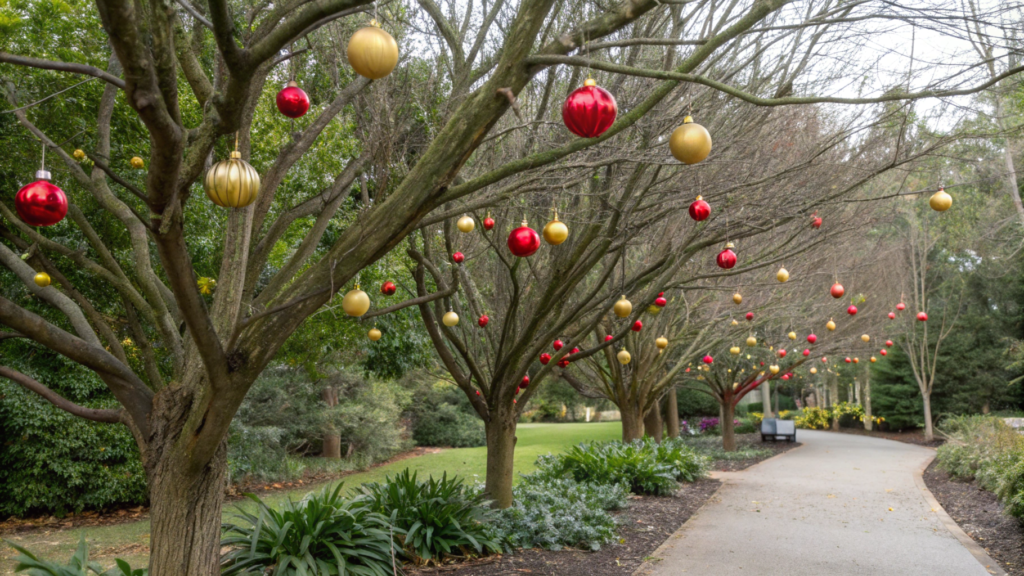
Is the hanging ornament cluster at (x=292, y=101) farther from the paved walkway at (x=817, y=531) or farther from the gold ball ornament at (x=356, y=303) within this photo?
the paved walkway at (x=817, y=531)

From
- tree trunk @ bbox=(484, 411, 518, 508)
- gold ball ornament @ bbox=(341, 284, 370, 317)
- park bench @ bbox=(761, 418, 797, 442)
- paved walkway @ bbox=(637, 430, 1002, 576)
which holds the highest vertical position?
gold ball ornament @ bbox=(341, 284, 370, 317)

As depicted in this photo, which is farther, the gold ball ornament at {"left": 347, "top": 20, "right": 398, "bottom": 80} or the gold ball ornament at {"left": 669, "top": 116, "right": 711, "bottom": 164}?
the gold ball ornament at {"left": 669, "top": 116, "right": 711, "bottom": 164}

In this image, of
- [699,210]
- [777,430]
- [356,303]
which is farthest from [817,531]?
[777,430]

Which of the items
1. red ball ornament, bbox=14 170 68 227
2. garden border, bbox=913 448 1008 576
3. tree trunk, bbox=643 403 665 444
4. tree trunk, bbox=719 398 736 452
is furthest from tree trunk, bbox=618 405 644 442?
red ball ornament, bbox=14 170 68 227

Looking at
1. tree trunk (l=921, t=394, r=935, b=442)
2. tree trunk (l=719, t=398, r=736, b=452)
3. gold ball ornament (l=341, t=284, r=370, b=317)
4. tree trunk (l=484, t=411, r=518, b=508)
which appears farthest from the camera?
tree trunk (l=921, t=394, r=935, b=442)

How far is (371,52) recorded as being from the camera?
2697mm

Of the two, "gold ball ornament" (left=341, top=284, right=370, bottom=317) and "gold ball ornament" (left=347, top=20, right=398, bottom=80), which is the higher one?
"gold ball ornament" (left=347, top=20, right=398, bottom=80)

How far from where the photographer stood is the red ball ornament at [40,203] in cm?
321

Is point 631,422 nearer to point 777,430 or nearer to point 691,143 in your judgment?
point 777,430

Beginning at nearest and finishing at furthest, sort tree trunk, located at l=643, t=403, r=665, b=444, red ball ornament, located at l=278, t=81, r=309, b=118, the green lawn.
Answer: red ball ornament, located at l=278, t=81, r=309, b=118 < the green lawn < tree trunk, located at l=643, t=403, r=665, b=444

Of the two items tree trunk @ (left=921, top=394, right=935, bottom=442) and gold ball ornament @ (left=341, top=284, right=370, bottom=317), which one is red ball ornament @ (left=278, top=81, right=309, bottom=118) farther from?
tree trunk @ (left=921, top=394, right=935, bottom=442)

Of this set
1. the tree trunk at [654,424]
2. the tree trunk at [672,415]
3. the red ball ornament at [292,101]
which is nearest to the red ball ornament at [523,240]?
the red ball ornament at [292,101]

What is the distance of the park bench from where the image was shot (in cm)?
2277

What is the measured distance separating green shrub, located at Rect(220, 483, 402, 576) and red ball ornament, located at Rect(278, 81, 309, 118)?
3.28 meters
